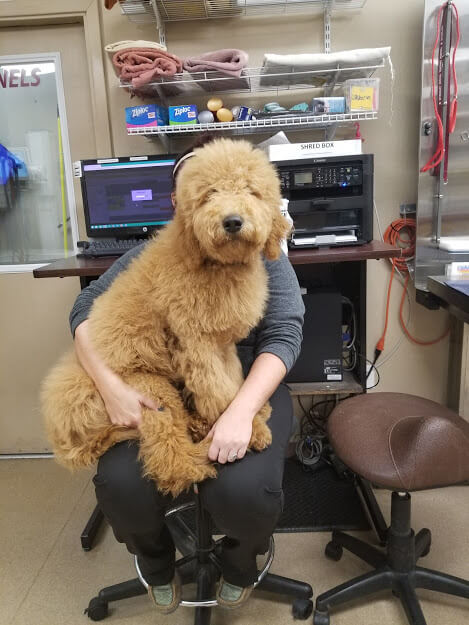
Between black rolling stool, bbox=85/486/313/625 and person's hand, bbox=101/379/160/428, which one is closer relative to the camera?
person's hand, bbox=101/379/160/428

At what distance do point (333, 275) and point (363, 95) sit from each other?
741 mm

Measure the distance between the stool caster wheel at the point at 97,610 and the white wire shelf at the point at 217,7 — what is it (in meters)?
2.05

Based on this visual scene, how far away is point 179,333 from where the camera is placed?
2.93ft

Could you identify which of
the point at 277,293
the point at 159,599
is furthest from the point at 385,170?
the point at 159,599

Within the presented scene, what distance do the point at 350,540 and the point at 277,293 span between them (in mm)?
882

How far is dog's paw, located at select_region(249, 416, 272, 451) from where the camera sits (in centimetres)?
100

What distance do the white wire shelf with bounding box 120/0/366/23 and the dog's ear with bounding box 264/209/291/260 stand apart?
1.30 m

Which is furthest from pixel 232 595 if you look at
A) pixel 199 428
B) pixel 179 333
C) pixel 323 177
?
pixel 323 177

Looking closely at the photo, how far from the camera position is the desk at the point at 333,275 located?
1.42 metres

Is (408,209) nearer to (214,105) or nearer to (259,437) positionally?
(214,105)

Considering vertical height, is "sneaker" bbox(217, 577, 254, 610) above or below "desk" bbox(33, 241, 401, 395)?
below

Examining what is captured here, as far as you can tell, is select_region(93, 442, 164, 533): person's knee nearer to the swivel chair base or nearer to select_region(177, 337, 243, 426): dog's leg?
select_region(177, 337, 243, 426): dog's leg

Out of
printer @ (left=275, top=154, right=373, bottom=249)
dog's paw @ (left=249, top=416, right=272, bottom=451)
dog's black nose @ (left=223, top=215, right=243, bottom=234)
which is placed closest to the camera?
dog's black nose @ (left=223, top=215, right=243, bottom=234)

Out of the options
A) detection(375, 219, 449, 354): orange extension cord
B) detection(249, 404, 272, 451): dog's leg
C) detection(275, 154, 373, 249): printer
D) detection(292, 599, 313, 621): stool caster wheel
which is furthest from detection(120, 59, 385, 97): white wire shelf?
detection(292, 599, 313, 621): stool caster wheel
